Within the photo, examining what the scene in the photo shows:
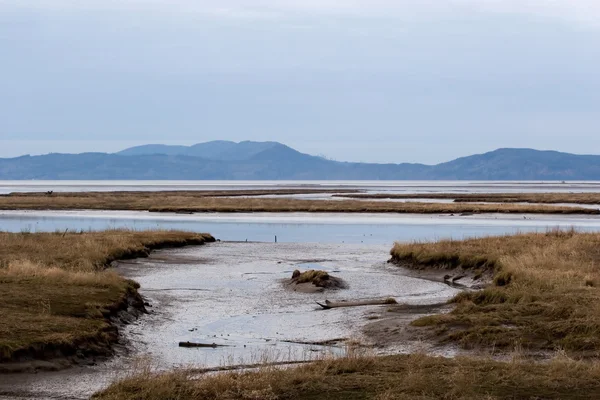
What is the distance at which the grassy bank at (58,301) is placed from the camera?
1692 cm

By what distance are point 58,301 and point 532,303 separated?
39.1 ft

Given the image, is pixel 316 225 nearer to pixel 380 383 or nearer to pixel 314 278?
pixel 314 278

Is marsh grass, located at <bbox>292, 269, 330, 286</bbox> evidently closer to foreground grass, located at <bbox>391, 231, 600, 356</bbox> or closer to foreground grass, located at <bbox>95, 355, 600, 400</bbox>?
foreground grass, located at <bbox>391, 231, 600, 356</bbox>

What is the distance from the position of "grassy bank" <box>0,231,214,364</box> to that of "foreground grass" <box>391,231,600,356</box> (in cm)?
793

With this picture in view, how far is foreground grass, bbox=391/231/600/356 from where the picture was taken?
1800 centimetres

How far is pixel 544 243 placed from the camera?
36438 mm

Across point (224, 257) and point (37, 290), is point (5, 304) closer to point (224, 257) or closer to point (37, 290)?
point (37, 290)

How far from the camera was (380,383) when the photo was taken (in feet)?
45.1

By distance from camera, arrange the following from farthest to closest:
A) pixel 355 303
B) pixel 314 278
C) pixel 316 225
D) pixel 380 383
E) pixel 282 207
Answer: pixel 282 207 → pixel 316 225 → pixel 314 278 → pixel 355 303 → pixel 380 383

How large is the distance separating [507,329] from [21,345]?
1031 centimetres

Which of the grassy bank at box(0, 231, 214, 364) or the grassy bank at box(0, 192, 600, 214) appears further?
the grassy bank at box(0, 192, 600, 214)

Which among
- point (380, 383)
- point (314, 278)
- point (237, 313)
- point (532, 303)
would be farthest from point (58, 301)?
point (532, 303)

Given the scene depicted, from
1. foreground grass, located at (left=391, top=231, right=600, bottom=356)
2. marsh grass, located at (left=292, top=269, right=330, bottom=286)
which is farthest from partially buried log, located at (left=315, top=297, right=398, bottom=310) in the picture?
marsh grass, located at (left=292, top=269, right=330, bottom=286)

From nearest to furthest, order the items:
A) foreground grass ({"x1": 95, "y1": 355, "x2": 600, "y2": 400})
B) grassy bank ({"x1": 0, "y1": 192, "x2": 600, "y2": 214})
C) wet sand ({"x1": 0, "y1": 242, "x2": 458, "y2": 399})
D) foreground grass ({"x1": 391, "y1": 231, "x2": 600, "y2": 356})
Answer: foreground grass ({"x1": 95, "y1": 355, "x2": 600, "y2": 400})
wet sand ({"x1": 0, "y1": 242, "x2": 458, "y2": 399})
foreground grass ({"x1": 391, "y1": 231, "x2": 600, "y2": 356})
grassy bank ({"x1": 0, "y1": 192, "x2": 600, "y2": 214})
